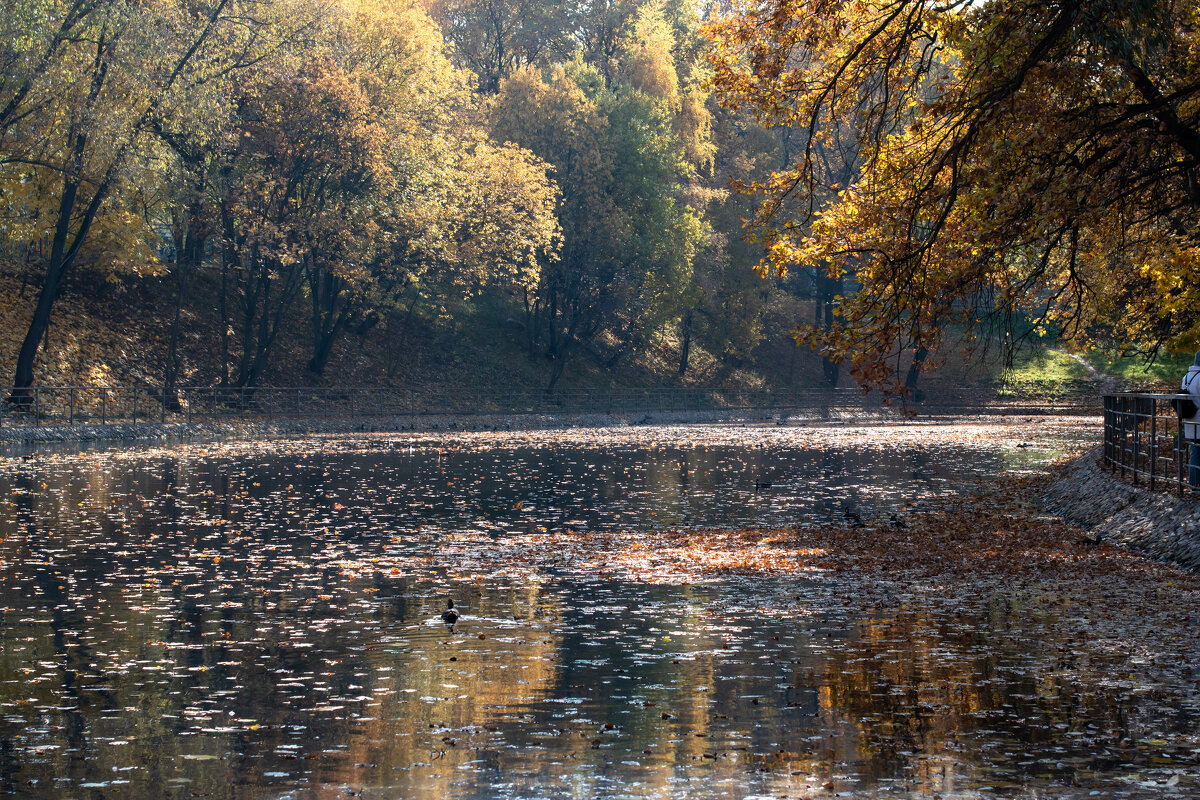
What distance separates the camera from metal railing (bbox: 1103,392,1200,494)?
663 inches

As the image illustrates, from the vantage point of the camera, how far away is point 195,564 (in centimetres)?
1509

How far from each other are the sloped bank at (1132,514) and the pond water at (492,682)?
3833 millimetres

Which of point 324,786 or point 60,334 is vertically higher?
point 60,334

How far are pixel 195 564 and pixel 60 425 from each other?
28722 mm

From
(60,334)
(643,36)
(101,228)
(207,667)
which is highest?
(643,36)

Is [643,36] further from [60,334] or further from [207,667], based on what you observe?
[207,667]

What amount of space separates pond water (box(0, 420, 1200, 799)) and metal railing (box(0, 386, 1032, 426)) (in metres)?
25.0

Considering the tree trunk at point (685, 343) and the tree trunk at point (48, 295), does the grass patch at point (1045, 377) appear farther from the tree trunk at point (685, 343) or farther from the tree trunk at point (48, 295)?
the tree trunk at point (48, 295)

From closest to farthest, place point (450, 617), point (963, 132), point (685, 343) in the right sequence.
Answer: point (450, 617) → point (963, 132) → point (685, 343)

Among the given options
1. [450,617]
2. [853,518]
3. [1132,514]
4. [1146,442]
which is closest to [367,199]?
[853,518]

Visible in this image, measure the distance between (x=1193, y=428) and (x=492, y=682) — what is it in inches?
425

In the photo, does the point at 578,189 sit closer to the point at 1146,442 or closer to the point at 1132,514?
the point at 1146,442

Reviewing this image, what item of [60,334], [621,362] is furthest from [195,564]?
[621,362]

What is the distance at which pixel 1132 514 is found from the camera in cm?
1720
